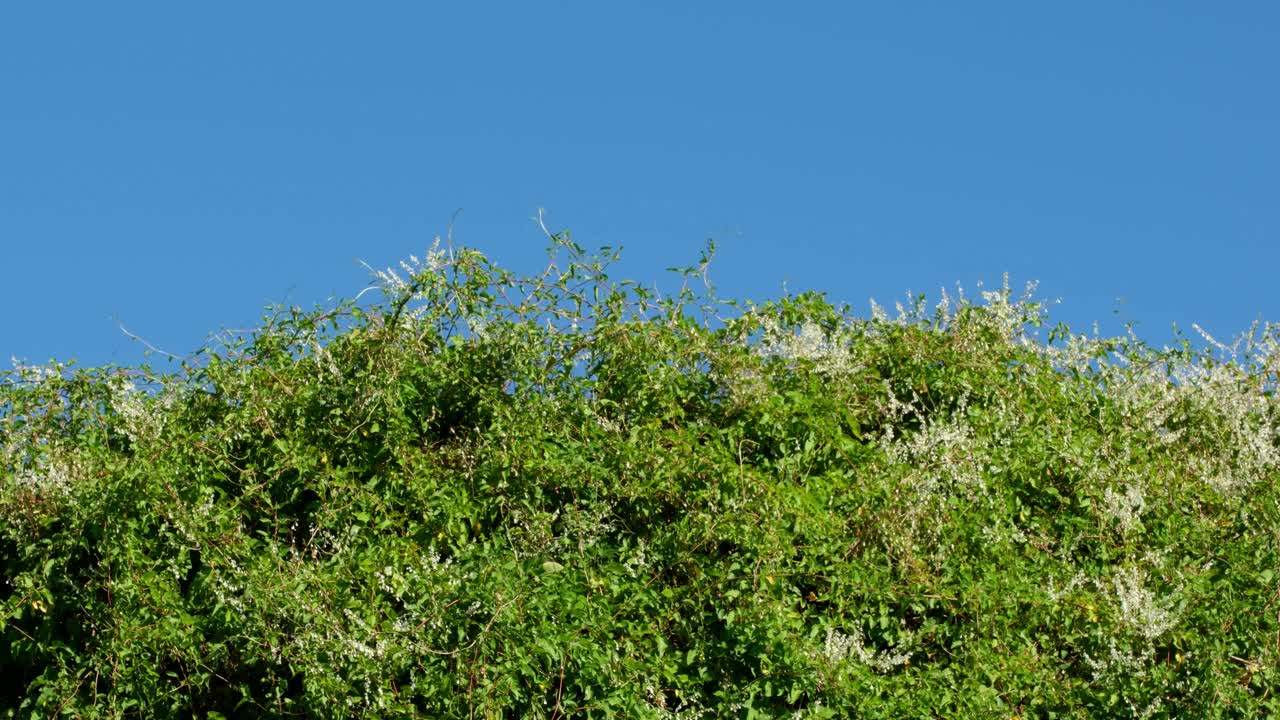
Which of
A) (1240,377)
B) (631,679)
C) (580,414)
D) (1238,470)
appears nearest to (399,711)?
(631,679)

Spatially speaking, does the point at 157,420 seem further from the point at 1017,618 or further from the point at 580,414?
the point at 1017,618

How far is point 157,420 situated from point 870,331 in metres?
3.76

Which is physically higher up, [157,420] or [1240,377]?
[1240,377]

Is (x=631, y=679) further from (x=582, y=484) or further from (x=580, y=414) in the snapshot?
(x=580, y=414)

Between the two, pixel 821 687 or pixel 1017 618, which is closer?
pixel 821 687

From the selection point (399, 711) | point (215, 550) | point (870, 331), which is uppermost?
point (870, 331)

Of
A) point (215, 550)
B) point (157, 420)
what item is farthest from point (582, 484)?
point (157, 420)

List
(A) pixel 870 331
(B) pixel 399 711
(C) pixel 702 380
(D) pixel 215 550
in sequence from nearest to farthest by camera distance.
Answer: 1. (B) pixel 399 711
2. (D) pixel 215 550
3. (C) pixel 702 380
4. (A) pixel 870 331

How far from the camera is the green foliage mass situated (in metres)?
6.13

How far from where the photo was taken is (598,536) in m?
6.68

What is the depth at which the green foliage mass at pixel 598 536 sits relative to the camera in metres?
6.13

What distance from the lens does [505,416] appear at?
7012 millimetres

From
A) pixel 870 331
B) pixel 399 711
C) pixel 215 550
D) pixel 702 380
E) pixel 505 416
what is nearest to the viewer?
pixel 399 711

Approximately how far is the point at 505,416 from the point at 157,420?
1.65 m
